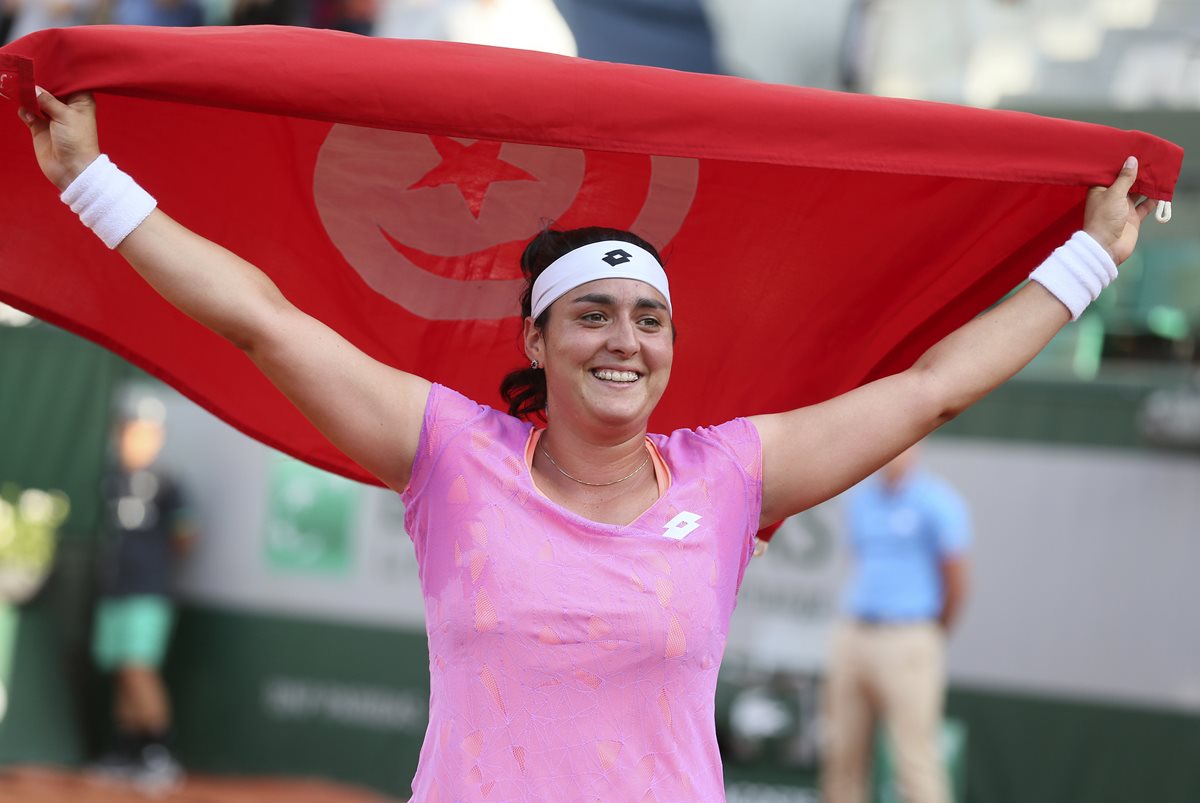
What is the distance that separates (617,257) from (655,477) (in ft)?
1.24

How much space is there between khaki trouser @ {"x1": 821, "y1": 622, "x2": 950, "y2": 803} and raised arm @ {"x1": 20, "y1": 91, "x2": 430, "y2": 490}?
483cm

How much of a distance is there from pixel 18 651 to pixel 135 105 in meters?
7.59

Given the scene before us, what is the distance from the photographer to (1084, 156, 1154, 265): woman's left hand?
280 centimetres

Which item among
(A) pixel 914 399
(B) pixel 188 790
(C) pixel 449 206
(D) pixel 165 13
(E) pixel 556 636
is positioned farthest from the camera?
(D) pixel 165 13

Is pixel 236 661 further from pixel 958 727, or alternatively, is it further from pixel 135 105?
pixel 135 105

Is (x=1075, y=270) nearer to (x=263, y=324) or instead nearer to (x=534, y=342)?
(x=534, y=342)

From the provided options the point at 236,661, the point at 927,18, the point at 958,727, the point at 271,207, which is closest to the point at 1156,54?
the point at 927,18

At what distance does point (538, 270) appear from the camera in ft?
9.22

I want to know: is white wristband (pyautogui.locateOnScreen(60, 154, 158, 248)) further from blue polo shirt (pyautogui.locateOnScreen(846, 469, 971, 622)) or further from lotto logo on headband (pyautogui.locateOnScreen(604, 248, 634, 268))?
blue polo shirt (pyautogui.locateOnScreen(846, 469, 971, 622))

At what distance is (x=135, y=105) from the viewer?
2883 millimetres

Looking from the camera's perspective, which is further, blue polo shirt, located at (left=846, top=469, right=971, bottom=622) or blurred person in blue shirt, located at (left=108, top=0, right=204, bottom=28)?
blurred person in blue shirt, located at (left=108, top=0, right=204, bottom=28)

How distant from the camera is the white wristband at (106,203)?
2445mm

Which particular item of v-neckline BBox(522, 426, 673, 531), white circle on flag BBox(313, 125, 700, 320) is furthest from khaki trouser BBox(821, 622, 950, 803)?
v-neckline BBox(522, 426, 673, 531)

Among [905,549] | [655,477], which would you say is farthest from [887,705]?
[655,477]
